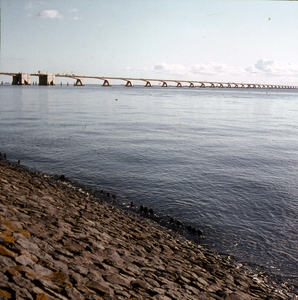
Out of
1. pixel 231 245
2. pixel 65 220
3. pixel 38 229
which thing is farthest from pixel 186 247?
pixel 38 229

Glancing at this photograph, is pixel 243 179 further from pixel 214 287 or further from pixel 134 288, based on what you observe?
pixel 134 288

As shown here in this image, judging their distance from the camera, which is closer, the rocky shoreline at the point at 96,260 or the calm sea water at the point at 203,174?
the rocky shoreline at the point at 96,260

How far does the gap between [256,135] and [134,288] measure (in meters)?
35.5

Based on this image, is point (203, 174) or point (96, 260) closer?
point (96, 260)

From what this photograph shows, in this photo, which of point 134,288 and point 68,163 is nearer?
point 134,288

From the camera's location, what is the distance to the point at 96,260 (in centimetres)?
798

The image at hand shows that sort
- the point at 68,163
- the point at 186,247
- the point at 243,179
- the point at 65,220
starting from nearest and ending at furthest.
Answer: the point at 65,220, the point at 186,247, the point at 243,179, the point at 68,163

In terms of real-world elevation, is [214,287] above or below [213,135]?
below

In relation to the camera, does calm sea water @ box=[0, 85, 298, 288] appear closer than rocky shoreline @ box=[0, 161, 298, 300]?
No

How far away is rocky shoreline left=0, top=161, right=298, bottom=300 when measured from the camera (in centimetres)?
631

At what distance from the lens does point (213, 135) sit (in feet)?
125

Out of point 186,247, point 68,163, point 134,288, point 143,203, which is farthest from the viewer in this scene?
point 68,163

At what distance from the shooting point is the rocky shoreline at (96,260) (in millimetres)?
6309

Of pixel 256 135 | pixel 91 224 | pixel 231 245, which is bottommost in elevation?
pixel 231 245
